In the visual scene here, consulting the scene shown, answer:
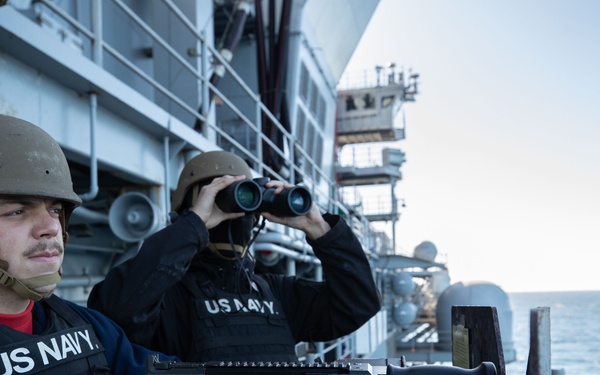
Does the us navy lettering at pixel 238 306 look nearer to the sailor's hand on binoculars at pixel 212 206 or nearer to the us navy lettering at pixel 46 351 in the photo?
the sailor's hand on binoculars at pixel 212 206

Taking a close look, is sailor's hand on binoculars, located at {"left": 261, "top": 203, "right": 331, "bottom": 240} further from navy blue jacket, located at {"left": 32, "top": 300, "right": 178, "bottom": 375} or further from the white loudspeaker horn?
the white loudspeaker horn

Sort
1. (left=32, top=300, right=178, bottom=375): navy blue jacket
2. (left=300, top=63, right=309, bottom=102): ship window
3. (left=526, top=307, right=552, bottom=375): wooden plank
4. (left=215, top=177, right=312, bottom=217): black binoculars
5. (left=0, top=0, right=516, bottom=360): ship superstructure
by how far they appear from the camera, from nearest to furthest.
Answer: (left=526, top=307, right=552, bottom=375): wooden plank → (left=32, top=300, right=178, bottom=375): navy blue jacket → (left=215, top=177, right=312, bottom=217): black binoculars → (left=0, top=0, right=516, bottom=360): ship superstructure → (left=300, top=63, right=309, bottom=102): ship window

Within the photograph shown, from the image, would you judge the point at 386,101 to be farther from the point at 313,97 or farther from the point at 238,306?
the point at 238,306

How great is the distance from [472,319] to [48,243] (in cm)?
97

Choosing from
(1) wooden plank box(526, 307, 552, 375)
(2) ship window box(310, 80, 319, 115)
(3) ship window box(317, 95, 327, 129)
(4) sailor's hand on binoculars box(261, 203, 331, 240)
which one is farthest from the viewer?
(3) ship window box(317, 95, 327, 129)

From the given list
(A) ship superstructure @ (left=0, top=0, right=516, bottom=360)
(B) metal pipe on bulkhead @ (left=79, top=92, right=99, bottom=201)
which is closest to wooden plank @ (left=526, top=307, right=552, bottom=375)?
(A) ship superstructure @ (left=0, top=0, right=516, bottom=360)

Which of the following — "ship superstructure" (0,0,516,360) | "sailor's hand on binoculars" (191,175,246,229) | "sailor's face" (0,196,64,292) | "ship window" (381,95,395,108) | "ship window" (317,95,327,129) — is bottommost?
"sailor's face" (0,196,64,292)

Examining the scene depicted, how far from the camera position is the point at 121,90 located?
10.6 ft

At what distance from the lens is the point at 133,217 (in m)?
3.66

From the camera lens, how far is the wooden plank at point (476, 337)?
1.19 m

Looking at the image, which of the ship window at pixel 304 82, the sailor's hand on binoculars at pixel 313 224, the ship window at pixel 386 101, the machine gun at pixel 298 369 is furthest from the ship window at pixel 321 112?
the machine gun at pixel 298 369

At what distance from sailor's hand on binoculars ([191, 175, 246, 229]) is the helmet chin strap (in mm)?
776

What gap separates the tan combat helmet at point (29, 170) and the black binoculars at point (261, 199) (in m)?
0.61

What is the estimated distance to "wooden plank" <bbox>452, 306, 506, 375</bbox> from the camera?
119cm
